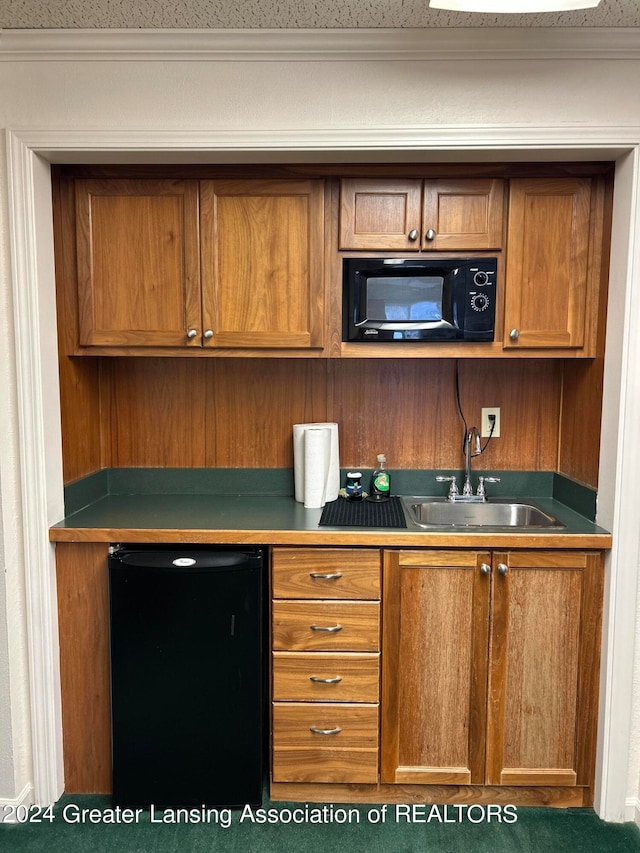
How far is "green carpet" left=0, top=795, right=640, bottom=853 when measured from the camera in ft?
5.99

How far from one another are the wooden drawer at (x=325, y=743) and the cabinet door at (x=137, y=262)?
4.38ft

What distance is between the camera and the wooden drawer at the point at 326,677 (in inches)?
76.5

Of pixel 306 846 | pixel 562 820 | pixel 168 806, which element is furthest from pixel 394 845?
pixel 168 806

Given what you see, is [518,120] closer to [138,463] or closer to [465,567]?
[465,567]

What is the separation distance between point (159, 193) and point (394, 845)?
7.48 ft

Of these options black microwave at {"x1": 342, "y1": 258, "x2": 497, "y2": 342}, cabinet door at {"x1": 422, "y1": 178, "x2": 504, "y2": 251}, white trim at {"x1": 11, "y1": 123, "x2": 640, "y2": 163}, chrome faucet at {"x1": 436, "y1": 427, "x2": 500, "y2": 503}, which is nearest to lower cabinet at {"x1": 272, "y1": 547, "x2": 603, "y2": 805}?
chrome faucet at {"x1": 436, "y1": 427, "x2": 500, "y2": 503}

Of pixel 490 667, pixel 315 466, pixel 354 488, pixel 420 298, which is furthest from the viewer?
pixel 354 488

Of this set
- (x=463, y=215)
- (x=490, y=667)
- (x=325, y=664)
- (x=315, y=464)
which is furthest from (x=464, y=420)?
(x=325, y=664)

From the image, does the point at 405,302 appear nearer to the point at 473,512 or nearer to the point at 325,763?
the point at 473,512

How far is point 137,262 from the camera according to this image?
206 cm

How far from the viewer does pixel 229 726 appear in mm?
1922

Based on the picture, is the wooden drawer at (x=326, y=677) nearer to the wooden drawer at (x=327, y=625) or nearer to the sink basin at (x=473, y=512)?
the wooden drawer at (x=327, y=625)

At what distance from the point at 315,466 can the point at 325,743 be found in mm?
953

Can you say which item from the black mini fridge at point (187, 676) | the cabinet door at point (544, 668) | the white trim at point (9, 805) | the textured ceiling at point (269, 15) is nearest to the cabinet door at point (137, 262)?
the textured ceiling at point (269, 15)
